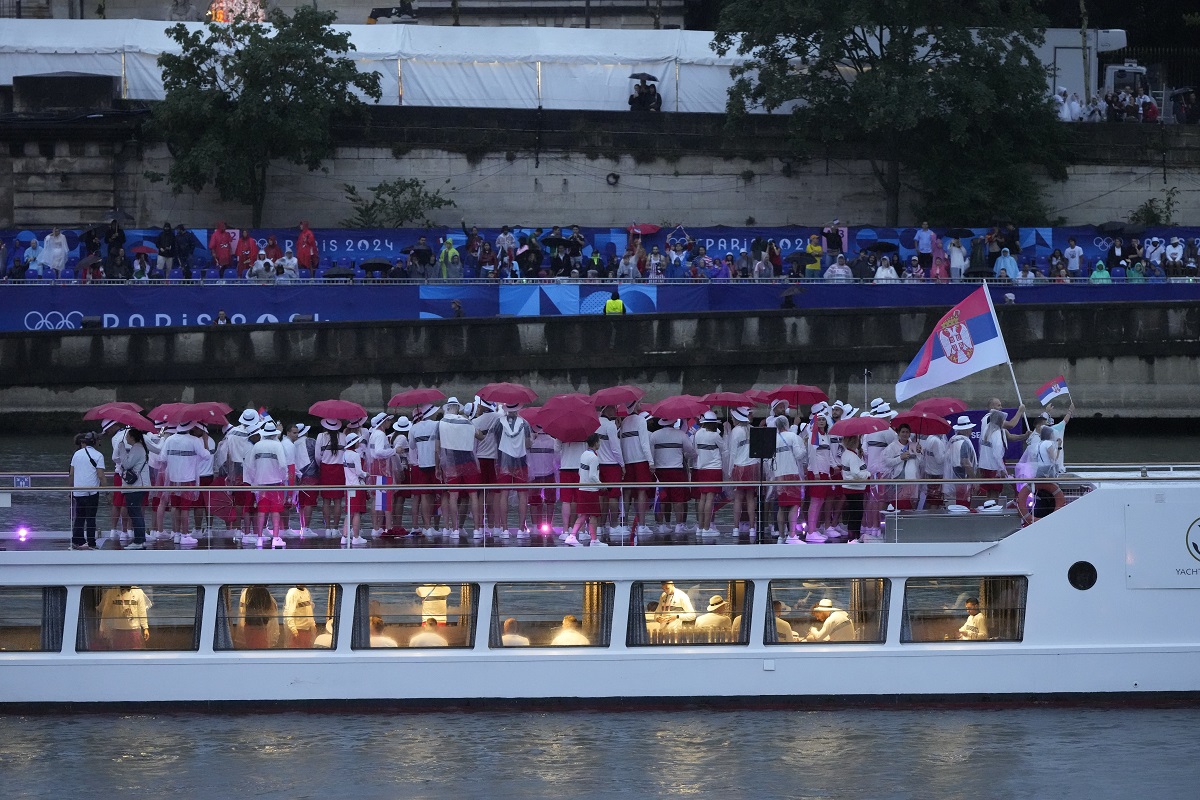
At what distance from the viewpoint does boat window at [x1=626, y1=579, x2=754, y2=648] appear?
16.5 meters

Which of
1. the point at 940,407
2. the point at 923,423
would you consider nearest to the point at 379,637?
the point at 923,423

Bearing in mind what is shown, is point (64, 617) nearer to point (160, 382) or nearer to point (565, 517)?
point (565, 517)

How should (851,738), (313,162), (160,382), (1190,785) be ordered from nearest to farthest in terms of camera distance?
(1190,785) → (851,738) → (160,382) → (313,162)

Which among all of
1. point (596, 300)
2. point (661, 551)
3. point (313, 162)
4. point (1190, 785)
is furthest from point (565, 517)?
point (313, 162)

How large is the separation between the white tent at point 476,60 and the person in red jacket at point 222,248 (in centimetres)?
711

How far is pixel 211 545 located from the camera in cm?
1678

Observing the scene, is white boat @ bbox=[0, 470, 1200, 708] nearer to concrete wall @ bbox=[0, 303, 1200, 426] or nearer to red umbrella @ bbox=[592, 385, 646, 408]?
red umbrella @ bbox=[592, 385, 646, 408]

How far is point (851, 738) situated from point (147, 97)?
3216 centimetres

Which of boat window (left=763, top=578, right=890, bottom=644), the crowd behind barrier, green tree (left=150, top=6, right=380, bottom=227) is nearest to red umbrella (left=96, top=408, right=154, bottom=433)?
boat window (left=763, top=578, right=890, bottom=644)

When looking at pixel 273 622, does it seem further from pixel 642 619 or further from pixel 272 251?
pixel 272 251

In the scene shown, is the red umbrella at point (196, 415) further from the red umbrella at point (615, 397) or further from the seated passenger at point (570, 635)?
the seated passenger at point (570, 635)

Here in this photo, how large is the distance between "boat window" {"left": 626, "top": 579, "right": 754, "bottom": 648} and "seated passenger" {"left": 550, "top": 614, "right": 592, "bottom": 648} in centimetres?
46

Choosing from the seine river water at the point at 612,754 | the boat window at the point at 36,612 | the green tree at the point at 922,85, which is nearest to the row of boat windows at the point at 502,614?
the boat window at the point at 36,612

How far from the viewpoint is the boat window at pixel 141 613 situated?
1658 cm
